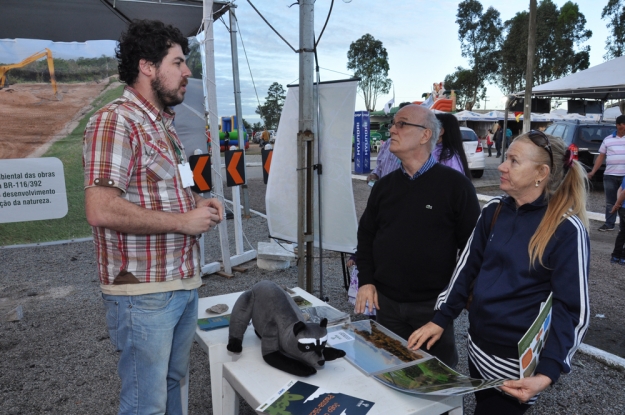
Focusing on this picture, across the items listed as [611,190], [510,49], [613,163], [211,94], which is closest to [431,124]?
[211,94]

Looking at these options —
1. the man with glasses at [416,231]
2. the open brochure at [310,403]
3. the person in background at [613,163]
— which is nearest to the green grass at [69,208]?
the man with glasses at [416,231]

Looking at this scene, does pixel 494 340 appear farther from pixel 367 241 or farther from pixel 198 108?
pixel 198 108

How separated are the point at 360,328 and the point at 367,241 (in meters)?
0.50

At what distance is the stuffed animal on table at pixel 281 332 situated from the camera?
163cm

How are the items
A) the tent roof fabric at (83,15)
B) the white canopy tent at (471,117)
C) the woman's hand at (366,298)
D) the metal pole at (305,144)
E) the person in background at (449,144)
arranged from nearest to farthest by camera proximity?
the woman's hand at (366,298) < the person in background at (449,144) < the metal pole at (305,144) < the tent roof fabric at (83,15) < the white canopy tent at (471,117)

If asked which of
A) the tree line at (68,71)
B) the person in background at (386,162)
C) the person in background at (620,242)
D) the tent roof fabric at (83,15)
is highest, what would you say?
the tent roof fabric at (83,15)

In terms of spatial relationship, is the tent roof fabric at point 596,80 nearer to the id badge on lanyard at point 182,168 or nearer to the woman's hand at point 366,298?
the woman's hand at point 366,298

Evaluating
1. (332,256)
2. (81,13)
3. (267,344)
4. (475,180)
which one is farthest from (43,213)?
(475,180)

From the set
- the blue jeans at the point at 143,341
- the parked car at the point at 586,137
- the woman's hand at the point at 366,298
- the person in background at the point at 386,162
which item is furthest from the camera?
the parked car at the point at 586,137

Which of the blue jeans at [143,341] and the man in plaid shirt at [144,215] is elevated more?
the man in plaid shirt at [144,215]

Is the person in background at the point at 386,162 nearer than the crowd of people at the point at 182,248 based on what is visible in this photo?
No

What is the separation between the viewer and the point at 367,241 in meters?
2.33

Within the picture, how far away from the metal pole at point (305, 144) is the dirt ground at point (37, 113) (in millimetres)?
3671

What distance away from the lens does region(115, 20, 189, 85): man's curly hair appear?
153 cm
